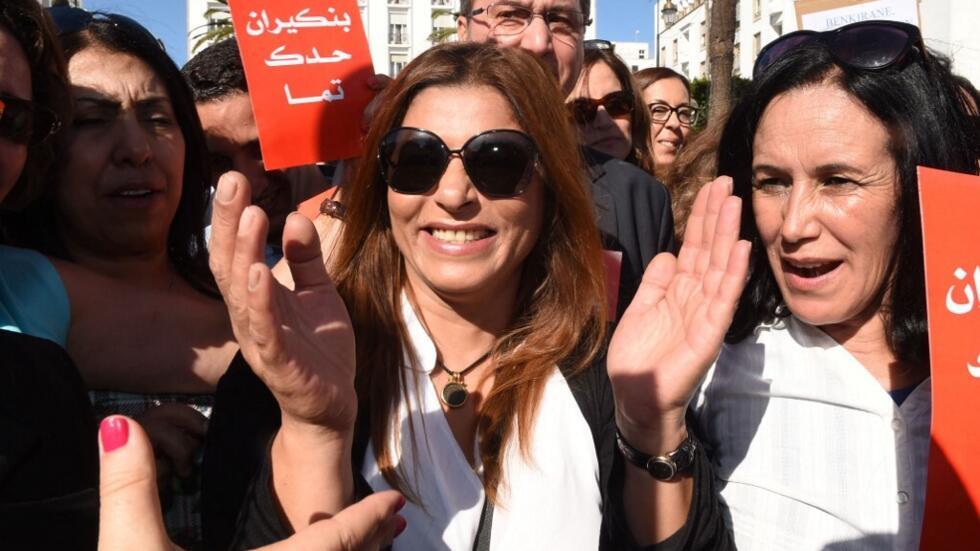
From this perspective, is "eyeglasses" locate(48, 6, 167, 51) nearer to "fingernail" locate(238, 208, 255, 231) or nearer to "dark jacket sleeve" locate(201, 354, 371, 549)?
"dark jacket sleeve" locate(201, 354, 371, 549)

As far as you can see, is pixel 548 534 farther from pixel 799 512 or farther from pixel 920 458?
pixel 920 458

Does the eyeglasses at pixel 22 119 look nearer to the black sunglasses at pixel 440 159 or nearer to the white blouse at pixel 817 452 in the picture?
the black sunglasses at pixel 440 159

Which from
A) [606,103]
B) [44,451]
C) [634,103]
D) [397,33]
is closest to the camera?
[44,451]

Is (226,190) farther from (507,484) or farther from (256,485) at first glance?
(507,484)

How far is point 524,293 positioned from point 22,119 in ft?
4.26

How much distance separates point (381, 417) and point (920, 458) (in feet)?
4.08

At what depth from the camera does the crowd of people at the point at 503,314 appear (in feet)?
5.64

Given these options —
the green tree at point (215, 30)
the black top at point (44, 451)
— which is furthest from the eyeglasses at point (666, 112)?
the black top at point (44, 451)

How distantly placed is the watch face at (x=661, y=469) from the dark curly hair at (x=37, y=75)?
156cm

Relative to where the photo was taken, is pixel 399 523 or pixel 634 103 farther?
pixel 634 103

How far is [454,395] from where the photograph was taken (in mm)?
2047

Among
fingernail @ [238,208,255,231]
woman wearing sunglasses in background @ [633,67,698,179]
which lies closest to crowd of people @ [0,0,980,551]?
fingernail @ [238,208,255,231]

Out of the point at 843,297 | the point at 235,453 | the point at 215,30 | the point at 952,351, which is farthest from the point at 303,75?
the point at 215,30

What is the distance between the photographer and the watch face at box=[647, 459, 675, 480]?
5.90ft
